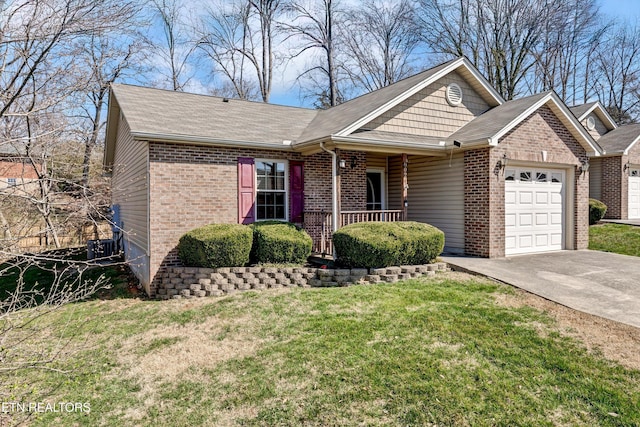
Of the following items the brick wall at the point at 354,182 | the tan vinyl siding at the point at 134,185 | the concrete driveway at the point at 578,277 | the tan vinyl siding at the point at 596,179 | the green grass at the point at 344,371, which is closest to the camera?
the green grass at the point at 344,371

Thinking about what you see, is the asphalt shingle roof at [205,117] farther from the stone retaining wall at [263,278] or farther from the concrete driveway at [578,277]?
the concrete driveway at [578,277]

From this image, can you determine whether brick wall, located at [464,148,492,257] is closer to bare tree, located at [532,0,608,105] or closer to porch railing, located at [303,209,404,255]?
porch railing, located at [303,209,404,255]

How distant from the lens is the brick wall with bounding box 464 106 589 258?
9.39 m

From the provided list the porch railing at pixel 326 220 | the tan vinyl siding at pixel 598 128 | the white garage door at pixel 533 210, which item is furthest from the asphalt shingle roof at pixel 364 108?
the tan vinyl siding at pixel 598 128

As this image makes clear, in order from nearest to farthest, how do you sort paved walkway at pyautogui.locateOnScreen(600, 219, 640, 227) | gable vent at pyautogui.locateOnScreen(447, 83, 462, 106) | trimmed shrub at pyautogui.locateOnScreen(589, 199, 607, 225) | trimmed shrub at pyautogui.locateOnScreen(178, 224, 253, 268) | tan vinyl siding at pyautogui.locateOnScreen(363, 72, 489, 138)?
trimmed shrub at pyautogui.locateOnScreen(178, 224, 253, 268) < tan vinyl siding at pyautogui.locateOnScreen(363, 72, 489, 138) < gable vent at pyautogui.locateOnScreen(447, 83, 462, 106) < paved walkway at pyautogui.locateOnScreen(600, 219, 640, 227) < trimmed shrub at pyautogui.locateOnScreen(589, 199, 607, 225)

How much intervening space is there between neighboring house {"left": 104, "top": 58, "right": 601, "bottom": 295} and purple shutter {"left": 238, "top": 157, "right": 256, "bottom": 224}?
25 mm

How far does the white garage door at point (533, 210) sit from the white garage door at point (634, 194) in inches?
298

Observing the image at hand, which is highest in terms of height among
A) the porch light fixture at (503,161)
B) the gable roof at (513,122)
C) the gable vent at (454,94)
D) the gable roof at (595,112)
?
the gable roof at (595,112)

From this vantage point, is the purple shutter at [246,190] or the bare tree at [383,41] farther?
the bare tree at [383,41]

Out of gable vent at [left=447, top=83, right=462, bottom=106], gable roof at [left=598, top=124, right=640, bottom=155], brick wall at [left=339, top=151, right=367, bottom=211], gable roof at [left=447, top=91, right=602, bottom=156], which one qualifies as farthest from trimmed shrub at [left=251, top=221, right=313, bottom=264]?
gable roof at [left=598, top=124, right=640, bottom=155]

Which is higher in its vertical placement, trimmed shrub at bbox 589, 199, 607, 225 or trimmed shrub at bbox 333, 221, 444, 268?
trimmed shrub at bbox 589, 199, 607, 225

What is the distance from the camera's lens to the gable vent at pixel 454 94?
37.1ft

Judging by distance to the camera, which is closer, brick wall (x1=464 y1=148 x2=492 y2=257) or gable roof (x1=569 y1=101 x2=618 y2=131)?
brick wall (x1=464 y1=148 x2=492 y2=257)

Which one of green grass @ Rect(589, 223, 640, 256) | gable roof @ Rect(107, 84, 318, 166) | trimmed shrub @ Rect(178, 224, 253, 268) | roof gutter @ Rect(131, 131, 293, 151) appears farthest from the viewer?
green grass @ Rect(589, 223, 640, 256)
